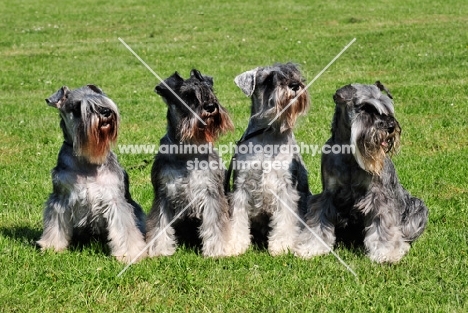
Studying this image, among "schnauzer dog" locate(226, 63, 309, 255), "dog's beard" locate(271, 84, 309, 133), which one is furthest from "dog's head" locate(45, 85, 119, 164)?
"dog's beard" locate(271, 84, 309, 133)

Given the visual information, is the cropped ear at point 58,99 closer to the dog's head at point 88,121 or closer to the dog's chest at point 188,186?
the dog's head at point 88,121

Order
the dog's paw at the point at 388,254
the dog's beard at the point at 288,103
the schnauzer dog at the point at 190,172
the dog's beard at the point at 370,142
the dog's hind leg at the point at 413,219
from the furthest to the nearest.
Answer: the dog's hind leg at the point at 413,219 → the dog's beard at the point at 288,103 → the schnauzer dog at the point at 190,172 → the dog's paw at the point at 388,254 → the dog's beard at the point at 370,142

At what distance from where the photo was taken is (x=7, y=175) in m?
11.2

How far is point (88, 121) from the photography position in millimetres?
7652

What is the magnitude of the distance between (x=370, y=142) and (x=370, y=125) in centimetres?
22

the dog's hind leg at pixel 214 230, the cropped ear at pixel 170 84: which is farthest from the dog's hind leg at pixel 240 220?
the cropped ear at pixel 170 84

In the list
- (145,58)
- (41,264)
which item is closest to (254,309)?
(41,264)

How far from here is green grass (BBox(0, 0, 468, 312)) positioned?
278 inches

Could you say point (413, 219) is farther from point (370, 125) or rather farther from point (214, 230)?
point (214, 230)

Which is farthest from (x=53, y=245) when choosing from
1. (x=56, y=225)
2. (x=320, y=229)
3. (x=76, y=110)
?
(x=320, y=229)

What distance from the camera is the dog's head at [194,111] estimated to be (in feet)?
25.4

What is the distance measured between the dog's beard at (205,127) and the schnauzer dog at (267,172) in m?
0.47

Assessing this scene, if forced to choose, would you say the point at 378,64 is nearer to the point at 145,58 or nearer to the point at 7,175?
the point at 145,58

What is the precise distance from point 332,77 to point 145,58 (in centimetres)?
677
